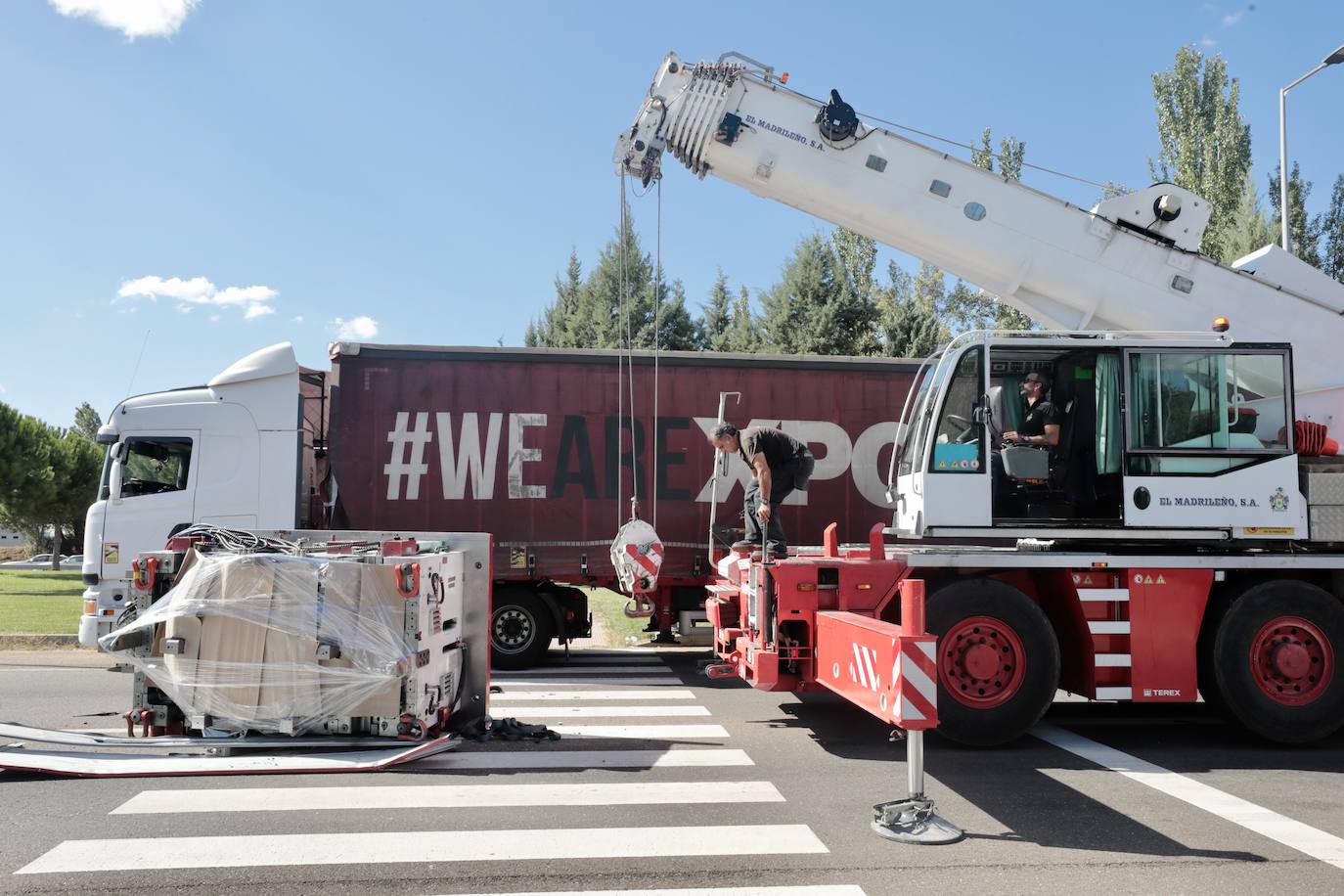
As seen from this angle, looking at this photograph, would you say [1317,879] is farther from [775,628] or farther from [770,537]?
[770,537]

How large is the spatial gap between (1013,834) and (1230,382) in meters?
4.50

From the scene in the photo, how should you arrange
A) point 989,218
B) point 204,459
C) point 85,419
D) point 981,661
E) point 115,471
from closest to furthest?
point 981,661 < point 989,218 < point 115,471 < point 204,459 < point 85,419

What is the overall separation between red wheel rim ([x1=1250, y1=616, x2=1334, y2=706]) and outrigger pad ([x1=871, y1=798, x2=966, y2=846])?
3.85 metres

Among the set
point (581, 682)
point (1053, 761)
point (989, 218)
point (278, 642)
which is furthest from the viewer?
point (581, 682)

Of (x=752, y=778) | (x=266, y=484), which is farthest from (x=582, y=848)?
(x=266, y=484)

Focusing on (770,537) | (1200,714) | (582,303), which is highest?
(582,303)

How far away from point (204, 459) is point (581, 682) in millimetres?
5100

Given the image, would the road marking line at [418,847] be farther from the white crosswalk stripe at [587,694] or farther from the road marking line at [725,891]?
the white crosswalk stripe at [587,694]

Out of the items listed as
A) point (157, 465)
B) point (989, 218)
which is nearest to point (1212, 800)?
point (989, 218)

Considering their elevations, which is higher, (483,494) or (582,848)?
(483,494)

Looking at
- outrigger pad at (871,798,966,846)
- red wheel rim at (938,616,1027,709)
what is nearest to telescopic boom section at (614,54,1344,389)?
red wheel rim at (938,616,1027,709)

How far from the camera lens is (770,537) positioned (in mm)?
8328

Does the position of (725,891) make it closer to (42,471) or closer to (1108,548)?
Answer: (1108,548)

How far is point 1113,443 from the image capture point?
7.73 meters
